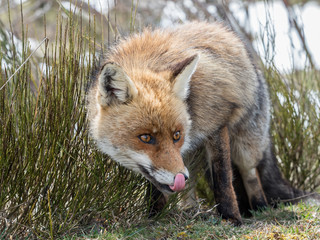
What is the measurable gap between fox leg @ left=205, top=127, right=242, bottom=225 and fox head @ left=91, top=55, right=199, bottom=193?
2.50ft

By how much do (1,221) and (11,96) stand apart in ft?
3.80

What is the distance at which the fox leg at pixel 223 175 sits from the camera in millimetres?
4641

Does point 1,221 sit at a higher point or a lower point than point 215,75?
lower

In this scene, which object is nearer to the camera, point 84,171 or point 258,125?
point 84,171

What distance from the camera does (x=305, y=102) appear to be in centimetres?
605

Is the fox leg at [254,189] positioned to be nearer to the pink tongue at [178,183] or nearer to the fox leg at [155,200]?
the fox leg at [155,200]

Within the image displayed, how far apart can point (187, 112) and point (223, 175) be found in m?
1.07

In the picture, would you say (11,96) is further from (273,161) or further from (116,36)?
(273,161)

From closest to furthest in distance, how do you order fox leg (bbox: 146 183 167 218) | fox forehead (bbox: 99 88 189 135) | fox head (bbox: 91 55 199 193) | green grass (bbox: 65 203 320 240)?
fox head (bbox: 91 55 199 193) → fox forehead (bbox: 99 88 189 135) → green grass (bbox: 65 203 320 240) → fox leg (bbox: 146 183 167 218)

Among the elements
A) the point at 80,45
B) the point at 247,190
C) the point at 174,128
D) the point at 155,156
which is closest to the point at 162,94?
the point at 174,128

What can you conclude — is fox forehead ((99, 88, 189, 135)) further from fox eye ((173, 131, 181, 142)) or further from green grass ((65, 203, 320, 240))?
green grass ((65, 203, 320, 240))

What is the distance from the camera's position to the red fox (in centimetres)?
360

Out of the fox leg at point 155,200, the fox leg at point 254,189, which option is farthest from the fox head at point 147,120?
the fox leg at point 254,189

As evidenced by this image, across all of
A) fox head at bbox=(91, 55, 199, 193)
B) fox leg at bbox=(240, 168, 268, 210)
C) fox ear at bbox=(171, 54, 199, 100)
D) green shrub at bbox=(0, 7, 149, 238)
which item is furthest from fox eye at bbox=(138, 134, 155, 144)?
fox leg at bbox=(240, 168, 268, 210)
